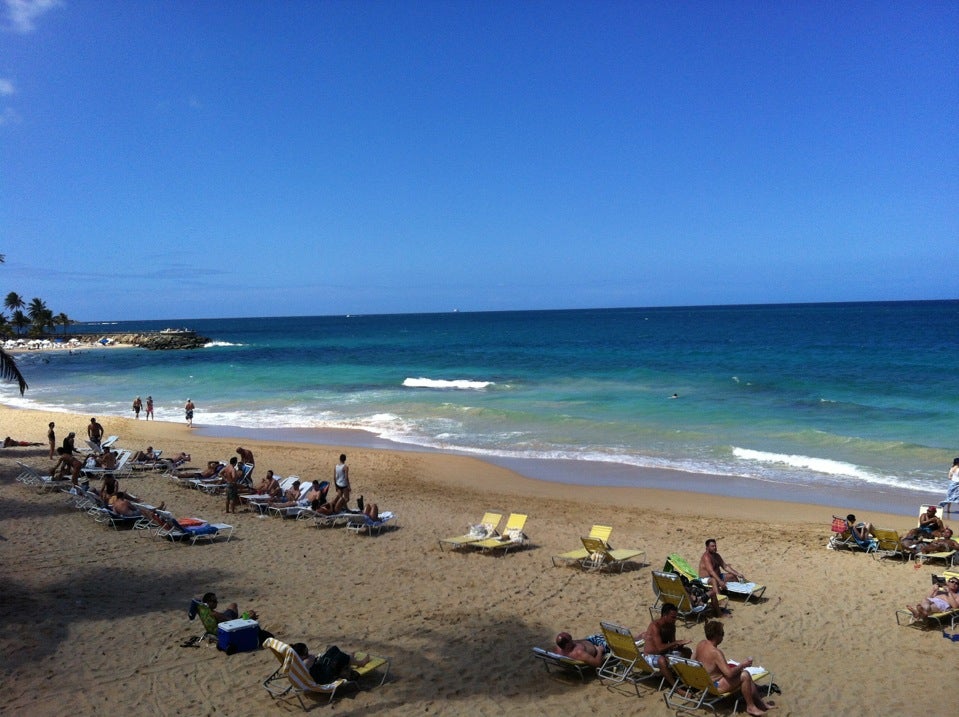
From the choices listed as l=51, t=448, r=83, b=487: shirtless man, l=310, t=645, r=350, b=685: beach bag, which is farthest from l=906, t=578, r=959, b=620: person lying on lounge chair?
l=51, t=448, r=83, b=487: shirtless man

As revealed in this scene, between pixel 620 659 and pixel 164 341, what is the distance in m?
84.6

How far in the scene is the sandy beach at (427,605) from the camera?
638 cm

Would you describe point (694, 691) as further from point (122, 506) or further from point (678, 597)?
point (122, 506)

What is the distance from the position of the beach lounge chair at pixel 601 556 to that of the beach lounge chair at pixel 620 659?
3.31m

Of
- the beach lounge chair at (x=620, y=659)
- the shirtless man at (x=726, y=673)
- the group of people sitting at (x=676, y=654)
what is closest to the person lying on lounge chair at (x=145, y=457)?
the group of people sitting at (x=676, y=654)

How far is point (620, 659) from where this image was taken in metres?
6.75

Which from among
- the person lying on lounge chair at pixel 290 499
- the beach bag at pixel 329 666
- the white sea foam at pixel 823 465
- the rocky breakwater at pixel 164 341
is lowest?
the white sea foam at pixel 823 465

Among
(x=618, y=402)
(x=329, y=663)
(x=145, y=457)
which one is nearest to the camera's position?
(x=329, y=663)

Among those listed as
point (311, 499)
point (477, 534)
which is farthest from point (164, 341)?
point (477, 534)

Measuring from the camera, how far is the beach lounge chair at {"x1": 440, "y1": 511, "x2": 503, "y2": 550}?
1109 centimetres

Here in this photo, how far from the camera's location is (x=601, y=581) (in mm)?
9727

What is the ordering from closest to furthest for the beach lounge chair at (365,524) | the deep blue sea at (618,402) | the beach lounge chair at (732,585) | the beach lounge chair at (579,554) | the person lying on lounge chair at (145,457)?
the beach lounge chair at (732,585) → the beach lounge chair at (579,554) → the beach lounge chair at (365,524) → the person lying on lounge chair at (145,457) → the deep blue sea at (618,402)

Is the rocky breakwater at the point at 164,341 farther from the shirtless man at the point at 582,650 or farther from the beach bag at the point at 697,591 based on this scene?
the shirtless man at the point at 582,650

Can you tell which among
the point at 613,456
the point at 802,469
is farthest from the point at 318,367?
the point at 802,469
